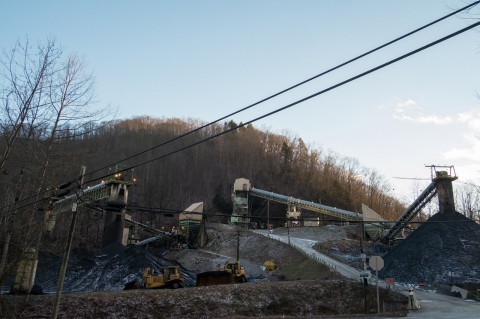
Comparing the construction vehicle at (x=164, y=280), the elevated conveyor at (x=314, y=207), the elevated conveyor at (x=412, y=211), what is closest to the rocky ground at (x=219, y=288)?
the construction vehicle at (x=164, y=280)

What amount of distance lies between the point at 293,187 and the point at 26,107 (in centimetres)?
9414

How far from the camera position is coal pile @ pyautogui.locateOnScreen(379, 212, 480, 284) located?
32.9 metres

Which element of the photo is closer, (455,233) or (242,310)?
(242,310)

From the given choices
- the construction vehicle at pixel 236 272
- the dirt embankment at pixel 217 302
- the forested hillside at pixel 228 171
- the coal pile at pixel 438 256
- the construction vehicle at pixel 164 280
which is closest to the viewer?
the dirt embankment at pixel 217 302

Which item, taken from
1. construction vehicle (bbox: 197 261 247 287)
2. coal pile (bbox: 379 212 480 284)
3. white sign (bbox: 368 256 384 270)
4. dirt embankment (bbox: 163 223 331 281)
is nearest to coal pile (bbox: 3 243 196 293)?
construction vehicle (bbox: 197 261 247 287)

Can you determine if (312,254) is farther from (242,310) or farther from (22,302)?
(22,302)

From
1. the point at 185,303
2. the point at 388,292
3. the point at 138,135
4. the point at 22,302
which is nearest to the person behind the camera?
the point at 22,302

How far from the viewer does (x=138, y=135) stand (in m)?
128

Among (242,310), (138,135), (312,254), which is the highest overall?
(138,135)

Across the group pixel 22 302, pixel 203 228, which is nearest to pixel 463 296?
pixel 22 302

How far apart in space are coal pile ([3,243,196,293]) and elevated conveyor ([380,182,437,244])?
107ft

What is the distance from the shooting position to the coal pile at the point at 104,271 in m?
30.2

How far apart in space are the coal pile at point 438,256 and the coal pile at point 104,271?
2046cm

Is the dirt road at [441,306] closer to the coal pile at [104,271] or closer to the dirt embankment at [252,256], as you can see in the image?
the dirt embankment at [252,256]
